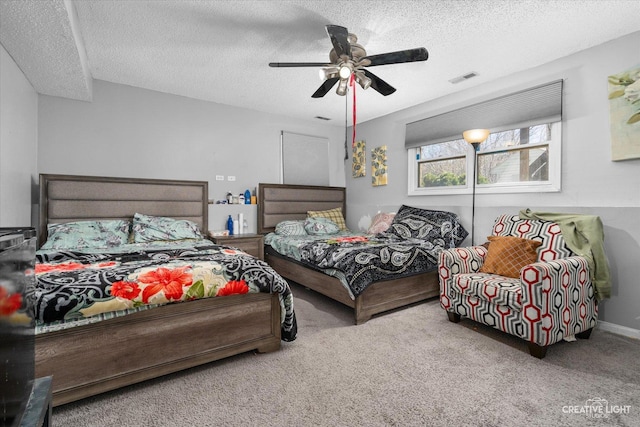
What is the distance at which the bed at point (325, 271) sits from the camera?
9.05 feet

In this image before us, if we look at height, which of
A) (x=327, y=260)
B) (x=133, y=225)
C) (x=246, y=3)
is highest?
(x=246, y=3)

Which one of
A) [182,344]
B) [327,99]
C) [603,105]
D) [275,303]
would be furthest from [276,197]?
[603,105]

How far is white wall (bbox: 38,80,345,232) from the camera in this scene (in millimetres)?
3305

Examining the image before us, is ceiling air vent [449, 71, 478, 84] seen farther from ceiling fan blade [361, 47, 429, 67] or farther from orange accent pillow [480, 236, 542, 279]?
orange accent pillow [480, 236, 542, 279]

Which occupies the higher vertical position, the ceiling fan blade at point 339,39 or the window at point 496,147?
the ceiling fan blade at point 339,39

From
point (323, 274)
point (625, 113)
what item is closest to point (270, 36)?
point (323, 274)

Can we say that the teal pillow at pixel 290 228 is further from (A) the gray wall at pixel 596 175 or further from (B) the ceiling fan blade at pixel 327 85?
(A) the gray wall at pixel 596 175

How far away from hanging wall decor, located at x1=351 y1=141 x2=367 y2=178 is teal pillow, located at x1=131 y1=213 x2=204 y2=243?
283cm

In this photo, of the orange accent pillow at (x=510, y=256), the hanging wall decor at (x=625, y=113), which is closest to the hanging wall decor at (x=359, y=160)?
the orange accent pillow at (x=510, y=256)

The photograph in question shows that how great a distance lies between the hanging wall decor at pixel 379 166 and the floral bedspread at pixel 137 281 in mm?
3051

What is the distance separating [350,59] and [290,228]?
2510 mm

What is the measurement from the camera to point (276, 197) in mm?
4605

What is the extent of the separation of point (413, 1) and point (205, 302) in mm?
2520

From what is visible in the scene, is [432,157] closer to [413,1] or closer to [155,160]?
[413,1]
